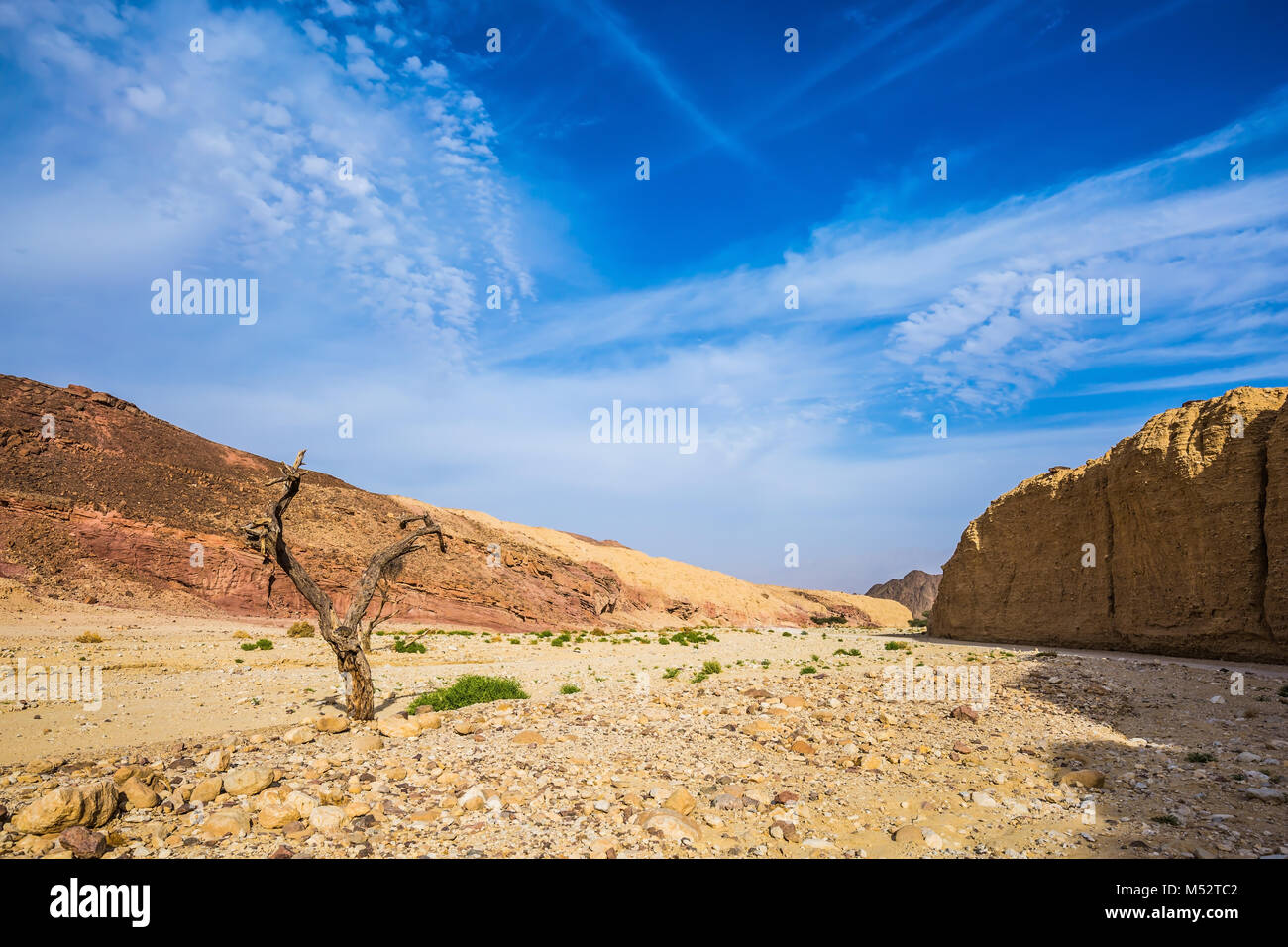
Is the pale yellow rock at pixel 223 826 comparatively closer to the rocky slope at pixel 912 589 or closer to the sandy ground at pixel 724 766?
the sandy ground at pixel 724 766

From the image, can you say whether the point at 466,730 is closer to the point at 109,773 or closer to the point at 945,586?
the point at 109,773

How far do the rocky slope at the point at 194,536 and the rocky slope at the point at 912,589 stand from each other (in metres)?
74.5

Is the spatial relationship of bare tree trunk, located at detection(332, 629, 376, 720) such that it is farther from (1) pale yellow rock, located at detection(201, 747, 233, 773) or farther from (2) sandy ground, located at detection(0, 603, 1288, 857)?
(1) pale yellow rock, located at detection(201, 747, 233, 773)

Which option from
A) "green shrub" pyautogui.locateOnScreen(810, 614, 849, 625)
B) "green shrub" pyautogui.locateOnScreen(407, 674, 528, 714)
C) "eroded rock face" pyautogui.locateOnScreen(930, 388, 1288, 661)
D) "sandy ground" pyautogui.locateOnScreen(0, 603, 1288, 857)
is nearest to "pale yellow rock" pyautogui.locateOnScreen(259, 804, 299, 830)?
"sandy ground" pyautogui.locateOnScreen(0, 603, 1288, 857)

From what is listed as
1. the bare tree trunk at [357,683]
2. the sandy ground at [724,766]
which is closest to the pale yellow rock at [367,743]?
the sandy ground at [724,766]

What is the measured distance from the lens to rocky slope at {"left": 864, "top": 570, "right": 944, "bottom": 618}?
115938mm

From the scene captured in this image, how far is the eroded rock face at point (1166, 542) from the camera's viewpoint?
16.3 metres

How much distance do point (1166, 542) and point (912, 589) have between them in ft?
360

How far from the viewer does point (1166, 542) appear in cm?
1844

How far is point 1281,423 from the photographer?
1578cm

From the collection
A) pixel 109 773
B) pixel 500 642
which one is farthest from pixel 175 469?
pixel 109 773

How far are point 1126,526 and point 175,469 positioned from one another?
2065 inches

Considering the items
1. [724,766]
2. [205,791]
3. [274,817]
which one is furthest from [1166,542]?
[205,791]

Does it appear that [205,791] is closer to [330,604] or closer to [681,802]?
[330,604]
